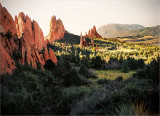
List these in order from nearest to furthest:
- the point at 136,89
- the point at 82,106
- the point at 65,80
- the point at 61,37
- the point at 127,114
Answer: the point at 127,114, the point at 82,106, the point at 136,89, the point at 65,80, the point at 61,37

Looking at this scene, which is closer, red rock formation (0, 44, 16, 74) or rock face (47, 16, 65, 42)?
red rock formation (0, 44, 16, 74)

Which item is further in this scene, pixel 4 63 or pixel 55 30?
pixel 55 30

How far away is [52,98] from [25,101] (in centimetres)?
127

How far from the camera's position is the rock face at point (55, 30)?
284 ft

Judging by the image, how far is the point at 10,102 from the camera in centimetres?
362

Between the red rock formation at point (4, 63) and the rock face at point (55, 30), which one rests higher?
the rock face at point (55, 30)

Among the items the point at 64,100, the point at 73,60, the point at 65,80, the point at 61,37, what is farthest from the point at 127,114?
the point at 61,37

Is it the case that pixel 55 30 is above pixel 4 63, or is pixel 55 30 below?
above

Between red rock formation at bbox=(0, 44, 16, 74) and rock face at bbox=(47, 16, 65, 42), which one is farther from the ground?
rock face at bbox=(47, 16, 65, 42)

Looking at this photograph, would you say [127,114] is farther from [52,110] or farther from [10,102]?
[10,102]

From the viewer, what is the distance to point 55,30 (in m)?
90.9

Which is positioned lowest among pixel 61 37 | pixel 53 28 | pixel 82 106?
pixel 82 106

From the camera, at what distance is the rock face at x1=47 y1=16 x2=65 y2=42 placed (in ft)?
284

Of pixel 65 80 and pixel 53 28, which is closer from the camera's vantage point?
pixel 65 80
